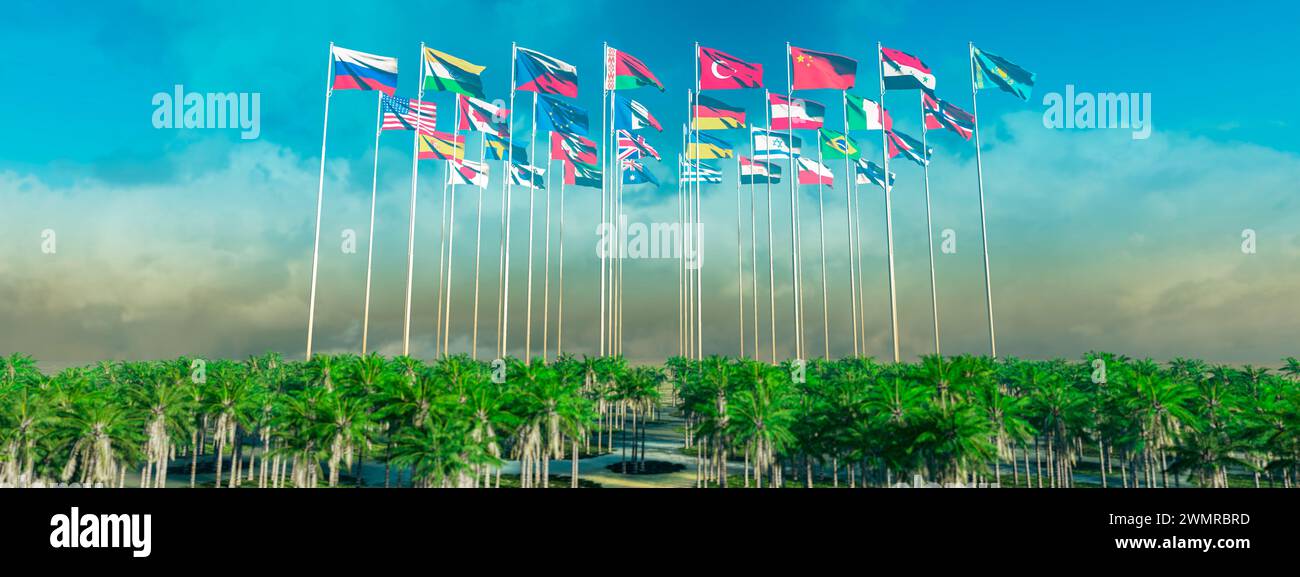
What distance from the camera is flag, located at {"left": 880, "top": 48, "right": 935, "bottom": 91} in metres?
75.0

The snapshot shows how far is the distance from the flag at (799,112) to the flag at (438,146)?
42015 mm

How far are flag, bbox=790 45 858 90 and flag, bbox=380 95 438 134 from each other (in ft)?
140

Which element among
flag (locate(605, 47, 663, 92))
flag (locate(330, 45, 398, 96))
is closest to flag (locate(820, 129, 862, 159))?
flag (locate(605, 47, 663, 92))

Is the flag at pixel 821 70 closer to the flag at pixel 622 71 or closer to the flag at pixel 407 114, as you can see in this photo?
the flag at pixel 622 71

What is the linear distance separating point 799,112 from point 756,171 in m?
12.1

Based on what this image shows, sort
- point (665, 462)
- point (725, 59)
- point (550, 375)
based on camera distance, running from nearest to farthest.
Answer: point (550, 375) < point (725, 59) < point (665, 462)

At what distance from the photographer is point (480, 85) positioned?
223 feet

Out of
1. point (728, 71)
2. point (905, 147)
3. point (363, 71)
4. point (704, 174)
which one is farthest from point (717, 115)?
point (363, 71)

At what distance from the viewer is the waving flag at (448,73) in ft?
221

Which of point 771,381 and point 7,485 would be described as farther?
point 771,381

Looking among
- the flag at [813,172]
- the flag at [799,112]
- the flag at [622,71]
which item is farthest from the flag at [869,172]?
the flag at [622,71]
